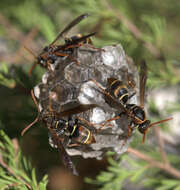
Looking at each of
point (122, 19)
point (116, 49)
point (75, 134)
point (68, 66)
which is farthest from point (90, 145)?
point (122, 19)

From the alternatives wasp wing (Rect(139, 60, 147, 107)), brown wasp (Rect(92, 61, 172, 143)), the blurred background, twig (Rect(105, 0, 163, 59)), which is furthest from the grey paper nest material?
twig (Rect(105, 0, 163, 59))

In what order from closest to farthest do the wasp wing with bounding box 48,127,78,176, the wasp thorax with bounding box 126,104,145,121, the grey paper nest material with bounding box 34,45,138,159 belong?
the wasp wing with bounding box 48,127,78,176, the grey paper nest material with bounding box 34,45,138,159, the wasp thorax with bounding box 126,104,145,121

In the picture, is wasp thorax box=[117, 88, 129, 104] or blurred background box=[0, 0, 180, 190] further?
blurred background box=[0, 0, 180, 190]

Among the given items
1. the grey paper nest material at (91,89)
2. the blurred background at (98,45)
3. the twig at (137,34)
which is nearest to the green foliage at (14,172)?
the blurred background at (98,45)

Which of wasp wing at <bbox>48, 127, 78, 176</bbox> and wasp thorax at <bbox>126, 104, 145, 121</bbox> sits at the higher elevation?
wasp wing at <bbox>48, 127, 78, 176</bbox>

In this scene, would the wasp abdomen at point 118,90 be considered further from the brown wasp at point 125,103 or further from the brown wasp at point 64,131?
the brown wasp at point 64,131

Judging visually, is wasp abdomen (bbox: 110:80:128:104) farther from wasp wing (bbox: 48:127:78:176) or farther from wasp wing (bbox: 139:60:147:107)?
wasp wing (bbox: 48:127:78:176)
